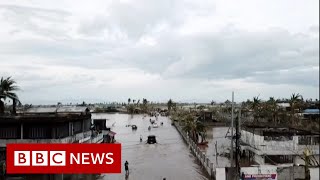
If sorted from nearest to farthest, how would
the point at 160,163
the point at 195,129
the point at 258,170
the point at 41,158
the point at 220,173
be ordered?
the point at 41,158 → the point at 258,170 → the point at 220,173 → the point at 160,163 → the point at 195,129

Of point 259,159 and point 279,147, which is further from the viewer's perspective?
point 259,159

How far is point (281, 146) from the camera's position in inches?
1421

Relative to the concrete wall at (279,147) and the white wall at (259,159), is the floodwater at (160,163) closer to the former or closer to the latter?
the white wall at (259,159)

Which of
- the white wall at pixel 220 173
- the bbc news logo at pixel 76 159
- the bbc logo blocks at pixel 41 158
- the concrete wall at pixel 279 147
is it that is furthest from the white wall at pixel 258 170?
the bbc logo blocks at pixel 41 158

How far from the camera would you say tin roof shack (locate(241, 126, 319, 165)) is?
34562 mm

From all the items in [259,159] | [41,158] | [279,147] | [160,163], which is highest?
[41,158]

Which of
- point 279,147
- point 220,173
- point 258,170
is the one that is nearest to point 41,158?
point 220,173

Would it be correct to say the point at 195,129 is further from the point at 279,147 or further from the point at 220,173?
the point at 220,173

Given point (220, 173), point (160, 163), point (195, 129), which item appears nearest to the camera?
point (220, 173)

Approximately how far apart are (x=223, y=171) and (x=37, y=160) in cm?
1073

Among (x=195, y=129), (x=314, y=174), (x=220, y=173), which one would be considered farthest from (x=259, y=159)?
(x=195, y=129)

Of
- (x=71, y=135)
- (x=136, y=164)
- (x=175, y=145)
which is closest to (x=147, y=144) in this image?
(x=175, y=145)

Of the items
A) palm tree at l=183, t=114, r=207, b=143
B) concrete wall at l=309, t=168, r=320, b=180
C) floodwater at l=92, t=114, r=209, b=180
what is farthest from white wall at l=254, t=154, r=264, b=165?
palm tree at l=183, t=114, r=207, b=143

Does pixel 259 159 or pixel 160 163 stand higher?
pixel 259 159
